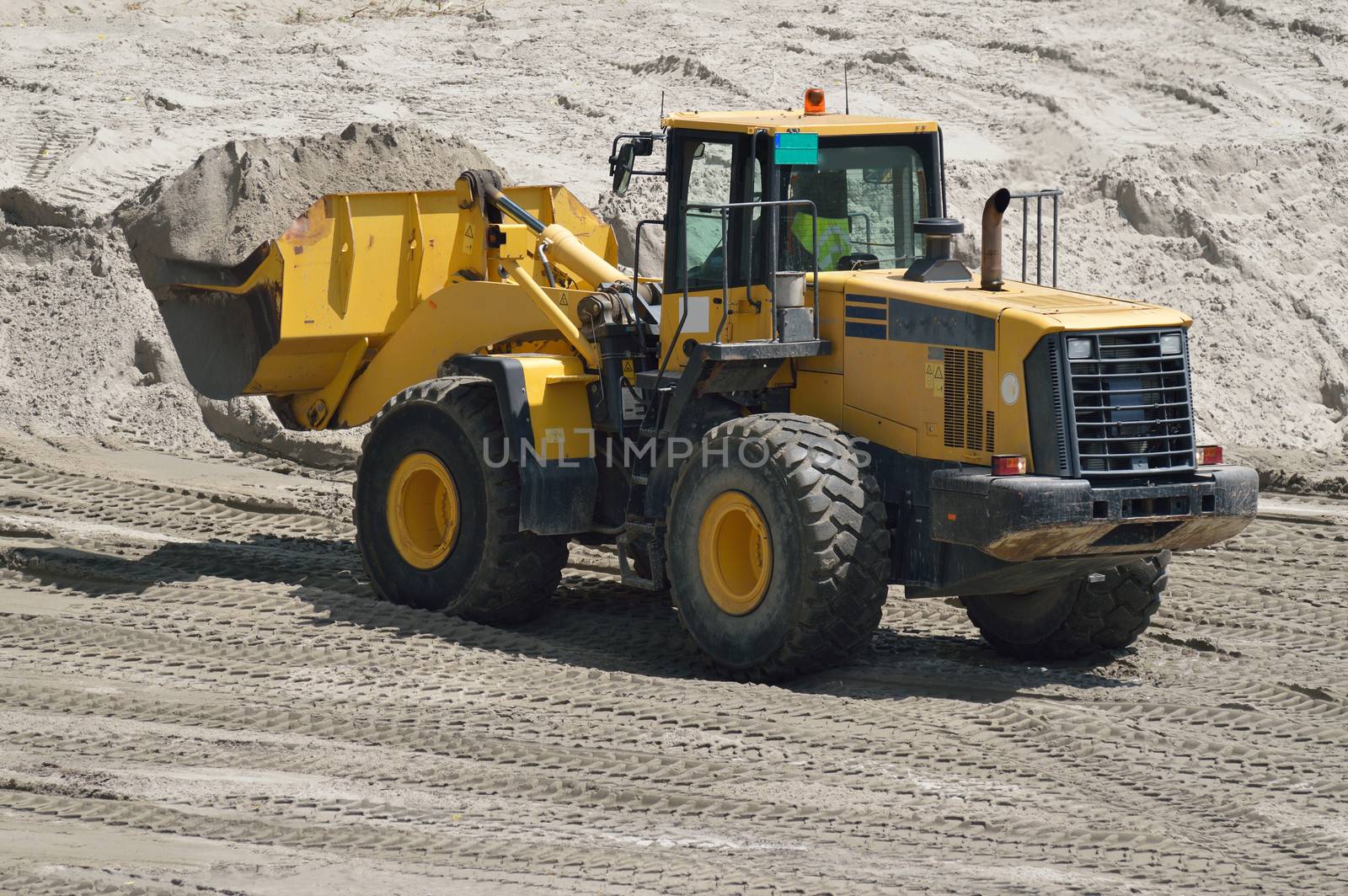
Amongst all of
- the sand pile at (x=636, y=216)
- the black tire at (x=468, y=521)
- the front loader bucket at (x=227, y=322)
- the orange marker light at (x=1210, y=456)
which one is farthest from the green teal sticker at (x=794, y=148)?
the sand pile at (x=636, y=216)

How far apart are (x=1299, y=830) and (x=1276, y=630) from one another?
337cm

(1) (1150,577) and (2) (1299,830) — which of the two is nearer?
(2) (1299,830)

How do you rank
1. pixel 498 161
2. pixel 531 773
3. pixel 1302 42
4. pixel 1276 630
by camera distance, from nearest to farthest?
pixel 531 773 → pixel 1276 630 → pixel 498 161 → pixel 1302 42

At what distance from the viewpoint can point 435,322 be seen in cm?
1007

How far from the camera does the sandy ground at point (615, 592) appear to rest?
20.5 feet

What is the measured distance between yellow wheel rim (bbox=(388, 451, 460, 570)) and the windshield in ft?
7.71

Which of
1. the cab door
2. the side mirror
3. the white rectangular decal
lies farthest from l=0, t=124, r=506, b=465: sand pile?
the white rectangular decal

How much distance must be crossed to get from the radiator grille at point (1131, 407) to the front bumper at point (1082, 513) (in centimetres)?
12

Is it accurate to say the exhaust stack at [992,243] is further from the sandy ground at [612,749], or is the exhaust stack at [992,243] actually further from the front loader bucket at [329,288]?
the front loader bucket at [329,288]

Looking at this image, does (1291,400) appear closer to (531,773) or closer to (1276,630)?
(1276,630)

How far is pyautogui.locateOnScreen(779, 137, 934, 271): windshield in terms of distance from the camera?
851 centimetres

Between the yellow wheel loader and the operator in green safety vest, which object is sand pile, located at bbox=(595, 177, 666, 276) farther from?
the operator in green safety vest

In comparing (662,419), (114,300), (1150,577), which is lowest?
(1150,577)

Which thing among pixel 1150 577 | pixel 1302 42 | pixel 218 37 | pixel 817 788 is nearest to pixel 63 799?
pixel 817 788
